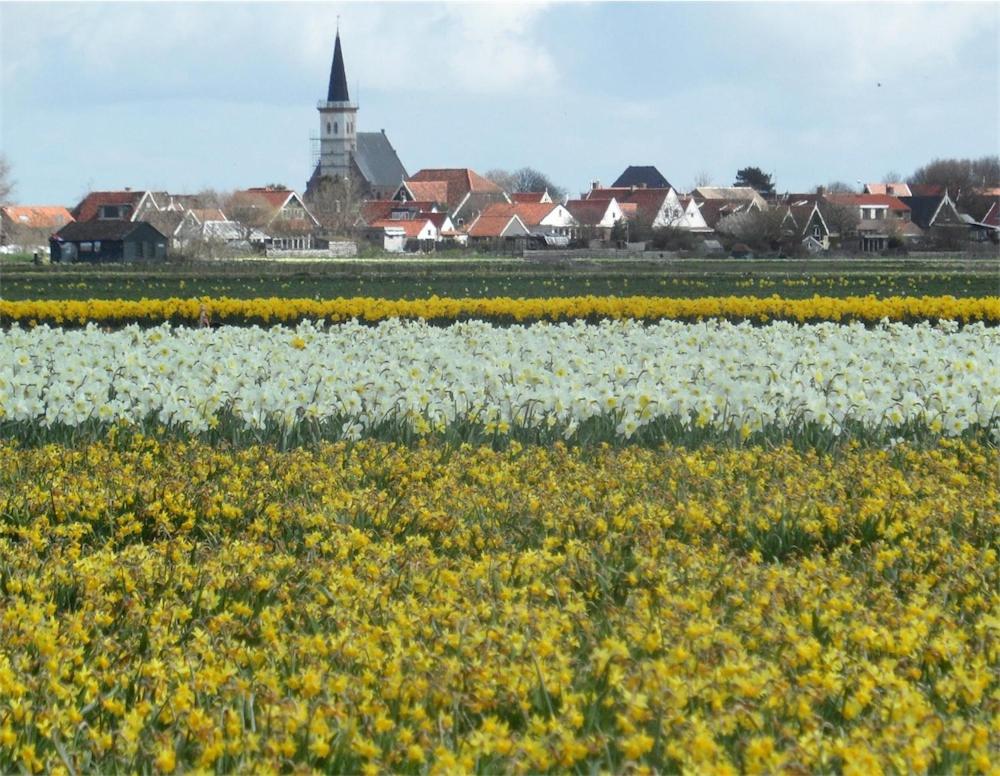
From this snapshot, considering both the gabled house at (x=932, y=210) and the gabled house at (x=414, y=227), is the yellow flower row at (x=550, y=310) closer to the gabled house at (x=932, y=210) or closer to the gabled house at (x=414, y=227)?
the gabled house at (x=932, y=210)

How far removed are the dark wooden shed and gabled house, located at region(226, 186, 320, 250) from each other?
23958 mm

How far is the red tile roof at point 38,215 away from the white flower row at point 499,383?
9256cm

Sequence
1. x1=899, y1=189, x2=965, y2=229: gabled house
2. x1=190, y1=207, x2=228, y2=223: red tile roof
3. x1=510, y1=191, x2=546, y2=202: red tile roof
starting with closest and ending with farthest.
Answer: x1=190, y1=207, x2=228, y2=223: red tile roof, x1=899, y1=189, x2=965, y2=229: gabled house, x1=510, y1=191, x2=546, y2=202: red tile roof

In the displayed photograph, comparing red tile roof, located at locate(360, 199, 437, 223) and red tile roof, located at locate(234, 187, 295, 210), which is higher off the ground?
red tile roof, located at locate(234, 187, 295, 210)

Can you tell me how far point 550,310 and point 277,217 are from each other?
76351 millimetres

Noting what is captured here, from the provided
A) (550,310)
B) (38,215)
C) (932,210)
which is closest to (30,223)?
(38,215)

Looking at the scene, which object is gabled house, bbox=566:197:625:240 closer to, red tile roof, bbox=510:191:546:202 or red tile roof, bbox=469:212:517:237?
red tile roof, bbox=510:191:546:202

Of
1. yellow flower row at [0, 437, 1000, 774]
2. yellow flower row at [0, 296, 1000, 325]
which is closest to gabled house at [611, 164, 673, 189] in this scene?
yellow flower row at [0, 296, 1000, 325]

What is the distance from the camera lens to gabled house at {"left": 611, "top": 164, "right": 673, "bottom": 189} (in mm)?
136125

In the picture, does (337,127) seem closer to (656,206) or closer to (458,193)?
(458,193)

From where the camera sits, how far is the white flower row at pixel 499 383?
29.3 feet

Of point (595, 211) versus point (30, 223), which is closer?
point (595, 211)

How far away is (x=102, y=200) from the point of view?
9206 cm

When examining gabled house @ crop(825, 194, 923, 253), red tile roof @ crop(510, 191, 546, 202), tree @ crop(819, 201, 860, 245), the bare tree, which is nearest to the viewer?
gabled house @ crop(825, 194, 923, 253)
